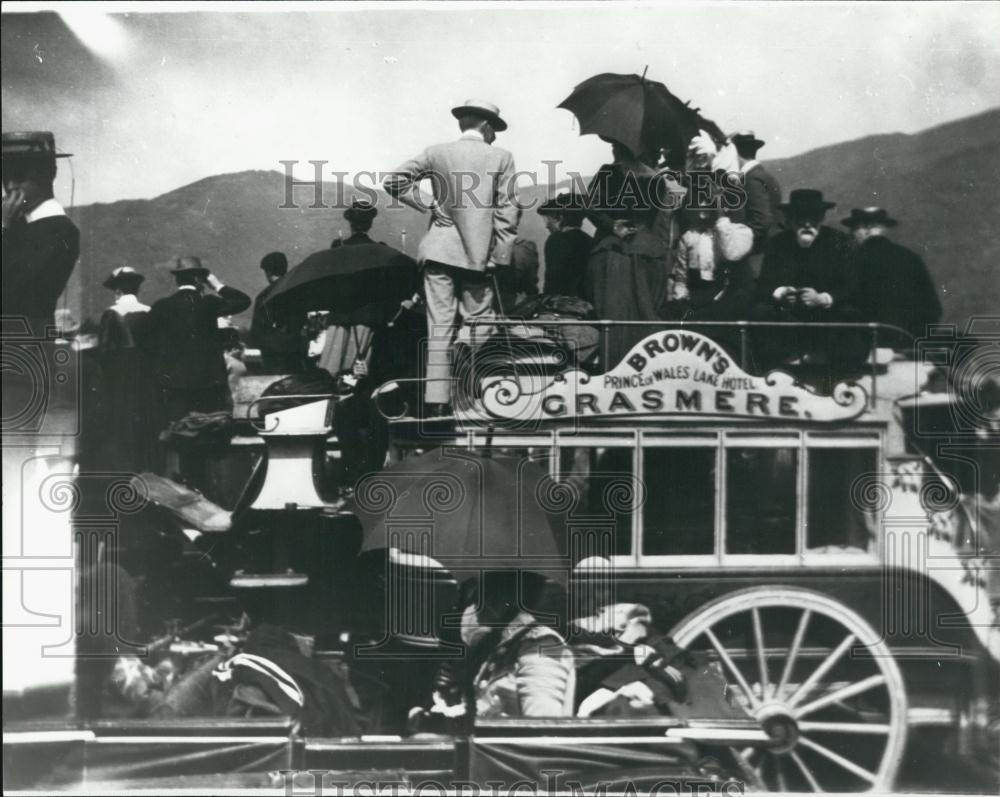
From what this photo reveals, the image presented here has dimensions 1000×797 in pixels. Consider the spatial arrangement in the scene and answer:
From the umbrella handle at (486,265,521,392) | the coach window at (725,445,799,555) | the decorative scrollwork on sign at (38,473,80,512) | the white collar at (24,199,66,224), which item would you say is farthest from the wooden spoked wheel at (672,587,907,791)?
the white collar at (24,199,66,224)

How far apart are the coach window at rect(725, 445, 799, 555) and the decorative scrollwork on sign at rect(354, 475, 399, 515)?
1.72 metres

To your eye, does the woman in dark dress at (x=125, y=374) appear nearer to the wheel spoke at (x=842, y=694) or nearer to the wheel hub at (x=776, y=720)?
the wheel hub at (x=776, y=720)

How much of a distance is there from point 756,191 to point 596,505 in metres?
1.80

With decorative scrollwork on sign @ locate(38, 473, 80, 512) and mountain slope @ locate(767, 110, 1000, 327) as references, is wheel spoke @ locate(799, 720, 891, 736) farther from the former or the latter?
decorative scrollwork on sign @ locate(38, 473, 80, 512)

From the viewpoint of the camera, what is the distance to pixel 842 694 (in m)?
5.01

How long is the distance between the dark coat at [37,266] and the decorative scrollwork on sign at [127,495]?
891 mm

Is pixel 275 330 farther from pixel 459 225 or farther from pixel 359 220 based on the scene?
pixel 459 225

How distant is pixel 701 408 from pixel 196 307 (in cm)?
265

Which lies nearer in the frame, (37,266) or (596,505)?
(596,505)

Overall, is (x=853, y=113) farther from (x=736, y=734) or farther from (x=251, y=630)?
(x=251, y=630)

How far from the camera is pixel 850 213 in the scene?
4.96 meters

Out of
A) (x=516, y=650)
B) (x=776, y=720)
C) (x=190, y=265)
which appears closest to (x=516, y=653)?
(x=516, y=650)

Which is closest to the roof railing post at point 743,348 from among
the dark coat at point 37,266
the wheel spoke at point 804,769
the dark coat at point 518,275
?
the dark coat at point 518,275

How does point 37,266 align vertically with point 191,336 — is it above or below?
above
